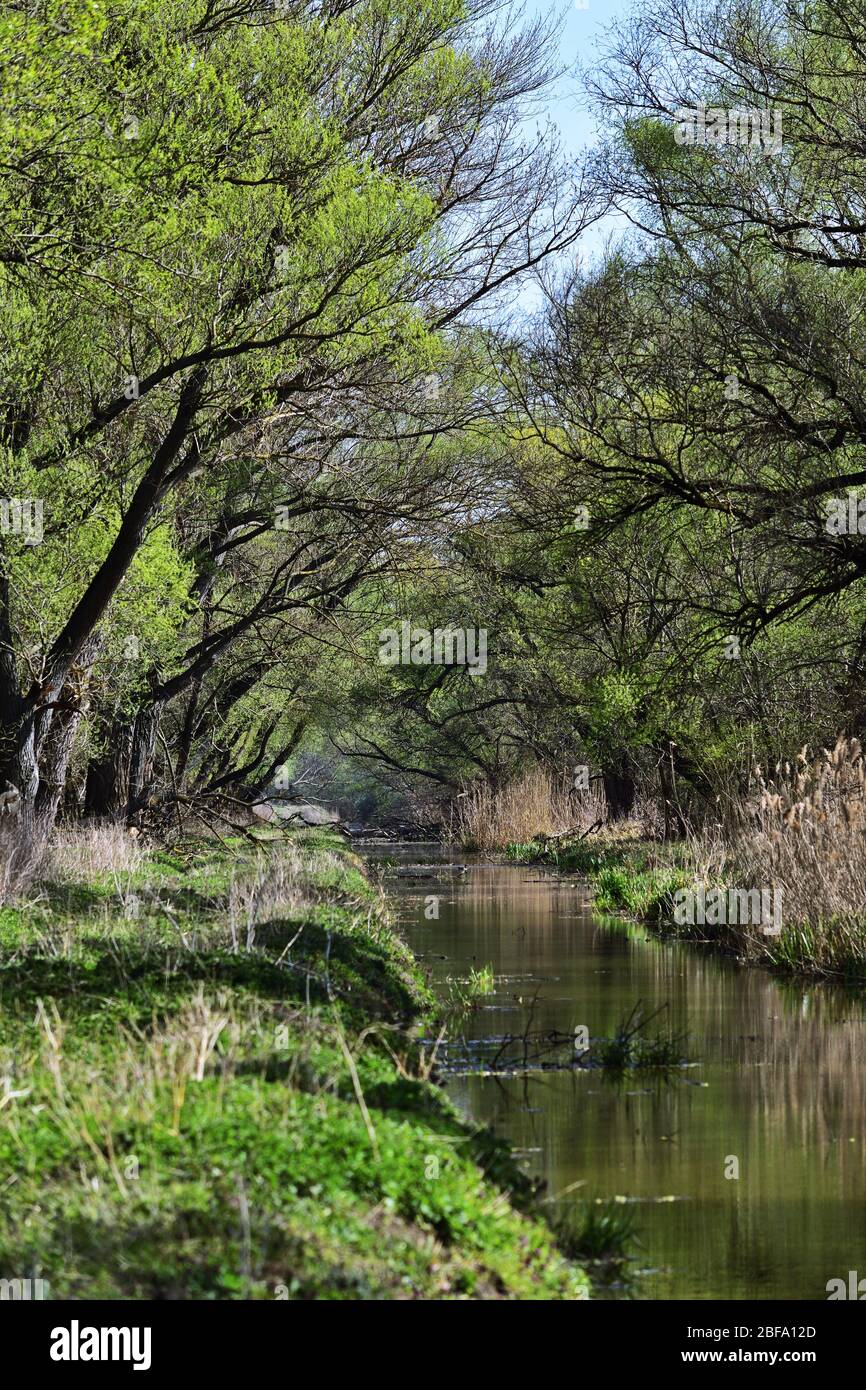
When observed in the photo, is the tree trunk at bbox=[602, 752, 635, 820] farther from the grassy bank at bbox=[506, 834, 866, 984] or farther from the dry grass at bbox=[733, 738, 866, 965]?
the dry grass at bbox=[733, 738, 866, 965]

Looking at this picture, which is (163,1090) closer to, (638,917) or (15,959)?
(15,959)

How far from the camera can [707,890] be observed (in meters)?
18.0

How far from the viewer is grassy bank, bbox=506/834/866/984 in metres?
14.3

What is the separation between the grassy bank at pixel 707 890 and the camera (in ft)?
47.0

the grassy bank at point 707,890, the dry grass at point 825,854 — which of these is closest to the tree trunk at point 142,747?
the grassy bank at point 707,890

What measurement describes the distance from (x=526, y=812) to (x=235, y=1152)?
30976 mm

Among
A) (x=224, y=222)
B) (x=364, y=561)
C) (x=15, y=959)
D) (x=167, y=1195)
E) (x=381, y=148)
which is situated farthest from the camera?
(x=364, y=561)

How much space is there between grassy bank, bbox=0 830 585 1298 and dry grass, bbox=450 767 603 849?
24.6 m

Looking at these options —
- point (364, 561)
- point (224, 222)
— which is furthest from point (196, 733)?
point (224, 222)

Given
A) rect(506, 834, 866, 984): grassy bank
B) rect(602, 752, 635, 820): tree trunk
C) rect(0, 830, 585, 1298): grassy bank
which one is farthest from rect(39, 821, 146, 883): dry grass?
rect(602, 752, 635, 820): tree trunk

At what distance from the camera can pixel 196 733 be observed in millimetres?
32844

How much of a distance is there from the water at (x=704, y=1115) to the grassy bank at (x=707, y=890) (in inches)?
13.3

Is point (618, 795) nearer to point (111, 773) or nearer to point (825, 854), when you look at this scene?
point (111, 773)
